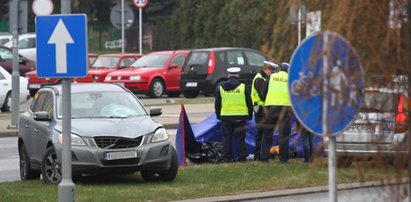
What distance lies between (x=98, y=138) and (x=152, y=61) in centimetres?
2339

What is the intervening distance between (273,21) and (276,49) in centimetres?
24

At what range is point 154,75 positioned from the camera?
36.8 m

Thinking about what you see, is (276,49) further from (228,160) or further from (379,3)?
(228,160)

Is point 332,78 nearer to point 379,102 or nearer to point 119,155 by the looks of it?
point 379,102

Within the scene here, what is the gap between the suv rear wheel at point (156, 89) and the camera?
3697 cm

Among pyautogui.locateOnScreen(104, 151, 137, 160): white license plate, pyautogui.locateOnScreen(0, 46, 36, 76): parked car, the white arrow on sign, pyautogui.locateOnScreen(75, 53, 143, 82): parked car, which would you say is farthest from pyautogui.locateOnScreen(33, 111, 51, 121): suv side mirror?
pyautogui.locateOnScreen(0, 46, 36, 76): parked car

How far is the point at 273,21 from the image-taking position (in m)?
6.97

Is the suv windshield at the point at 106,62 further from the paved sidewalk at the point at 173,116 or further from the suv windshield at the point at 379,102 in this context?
the suv windshield at the point at 379,102

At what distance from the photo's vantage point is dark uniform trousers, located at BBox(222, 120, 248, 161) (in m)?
17.5

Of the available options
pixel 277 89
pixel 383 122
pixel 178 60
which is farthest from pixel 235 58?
pixel 383 122

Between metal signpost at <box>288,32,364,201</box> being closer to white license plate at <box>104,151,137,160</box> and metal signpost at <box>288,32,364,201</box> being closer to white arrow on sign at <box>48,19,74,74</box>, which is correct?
white arrow on sign at <box>48,19,74,74</box>

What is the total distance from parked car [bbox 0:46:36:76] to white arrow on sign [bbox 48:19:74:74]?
27.3 m

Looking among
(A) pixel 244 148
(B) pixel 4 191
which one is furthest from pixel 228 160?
(B) pixel 4 191

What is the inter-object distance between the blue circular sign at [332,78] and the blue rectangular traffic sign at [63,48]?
18.0ft
